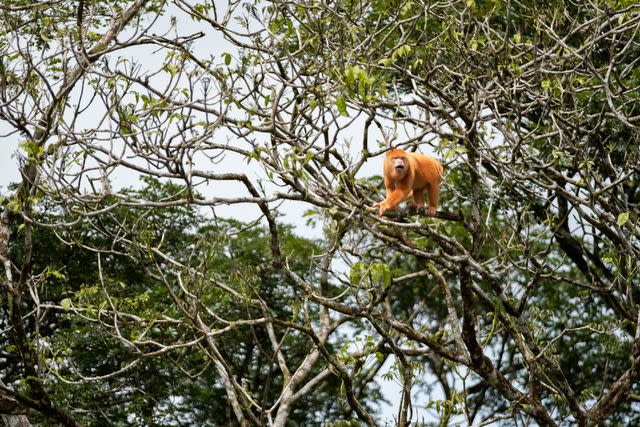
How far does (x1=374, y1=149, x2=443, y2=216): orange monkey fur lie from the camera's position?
24.5 ft

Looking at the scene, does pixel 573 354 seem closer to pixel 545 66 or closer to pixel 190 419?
pixel 190 419

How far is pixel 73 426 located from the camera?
9.13 metres

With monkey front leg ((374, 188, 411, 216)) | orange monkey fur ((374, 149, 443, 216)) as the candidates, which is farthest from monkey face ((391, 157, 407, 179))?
monkey front leg ((374, 188, 411, 216))

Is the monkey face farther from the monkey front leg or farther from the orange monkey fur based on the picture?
the monkey front leg

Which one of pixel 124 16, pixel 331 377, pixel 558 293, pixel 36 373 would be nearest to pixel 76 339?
pixel 36 373

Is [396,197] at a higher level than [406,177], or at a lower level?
lower

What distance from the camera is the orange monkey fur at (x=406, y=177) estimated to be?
294 inches

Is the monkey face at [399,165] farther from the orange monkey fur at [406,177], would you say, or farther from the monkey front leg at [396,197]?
the monkey front leg at [396,197]

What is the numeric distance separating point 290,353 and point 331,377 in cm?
115

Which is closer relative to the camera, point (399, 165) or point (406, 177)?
point (399, 165)

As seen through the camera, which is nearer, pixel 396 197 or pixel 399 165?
pixel 399 165

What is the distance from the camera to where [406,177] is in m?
7.60

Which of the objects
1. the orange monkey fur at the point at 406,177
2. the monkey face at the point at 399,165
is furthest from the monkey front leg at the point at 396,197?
the monkey face at the point at 399,165

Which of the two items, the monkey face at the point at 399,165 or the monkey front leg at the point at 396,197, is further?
the monkey front leg at the point at 396,197
